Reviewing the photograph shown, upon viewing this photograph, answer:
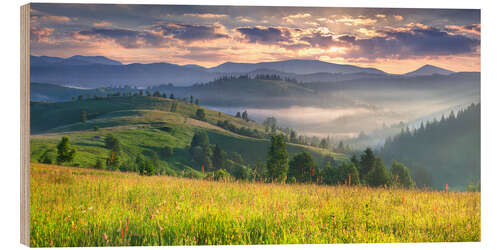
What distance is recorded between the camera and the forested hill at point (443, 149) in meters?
9.30

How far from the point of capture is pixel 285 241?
6273 millimetres

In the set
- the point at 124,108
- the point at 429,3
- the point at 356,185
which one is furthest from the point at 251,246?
the point at 429,3

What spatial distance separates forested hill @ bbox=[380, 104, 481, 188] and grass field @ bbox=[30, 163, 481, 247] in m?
0.91

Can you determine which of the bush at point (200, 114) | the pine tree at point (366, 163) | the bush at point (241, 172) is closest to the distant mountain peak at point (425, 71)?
the pine tree at point (366, 163)

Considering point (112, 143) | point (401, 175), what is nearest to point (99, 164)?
point (112, 143)

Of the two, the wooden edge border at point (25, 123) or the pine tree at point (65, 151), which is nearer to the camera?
the wooden edge border at point (25, 123)

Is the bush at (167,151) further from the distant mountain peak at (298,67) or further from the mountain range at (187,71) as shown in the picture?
the distant mountain peak at (298,67)

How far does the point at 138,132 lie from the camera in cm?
1047

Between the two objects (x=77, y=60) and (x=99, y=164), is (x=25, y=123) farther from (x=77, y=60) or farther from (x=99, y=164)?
(x=77, y=60)

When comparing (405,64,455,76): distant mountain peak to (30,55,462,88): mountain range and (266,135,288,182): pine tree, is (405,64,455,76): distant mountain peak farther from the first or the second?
(266,135,288,182): pine tree

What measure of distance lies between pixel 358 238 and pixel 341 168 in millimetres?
3238

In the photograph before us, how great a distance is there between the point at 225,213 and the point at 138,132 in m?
4.80

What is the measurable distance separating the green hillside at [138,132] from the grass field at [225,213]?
26.0 inches

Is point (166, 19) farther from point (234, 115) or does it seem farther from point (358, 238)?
point (358, 238)
